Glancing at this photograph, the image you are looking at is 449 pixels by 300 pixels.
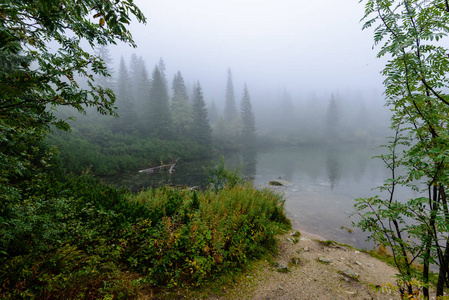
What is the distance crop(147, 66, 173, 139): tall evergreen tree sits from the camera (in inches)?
1300

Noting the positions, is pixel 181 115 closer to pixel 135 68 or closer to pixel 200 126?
pixel 200 126

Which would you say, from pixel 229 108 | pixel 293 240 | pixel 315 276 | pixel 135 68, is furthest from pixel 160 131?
pixel 135 68

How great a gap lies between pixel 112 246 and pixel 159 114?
109 feet

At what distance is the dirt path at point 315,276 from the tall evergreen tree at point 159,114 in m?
30.3

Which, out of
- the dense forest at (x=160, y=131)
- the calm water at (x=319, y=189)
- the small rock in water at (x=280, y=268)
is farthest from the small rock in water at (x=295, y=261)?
the dense forest at (x=160, y=131)

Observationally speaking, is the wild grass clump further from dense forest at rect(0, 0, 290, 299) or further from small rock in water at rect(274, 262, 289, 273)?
small rock in water at rect(274, 262, 289, 273)

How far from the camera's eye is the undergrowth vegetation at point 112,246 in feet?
7.91

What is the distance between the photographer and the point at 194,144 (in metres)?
32.7

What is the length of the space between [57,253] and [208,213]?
2.80m

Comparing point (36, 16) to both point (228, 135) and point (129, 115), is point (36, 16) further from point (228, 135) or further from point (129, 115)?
point (228, 135)

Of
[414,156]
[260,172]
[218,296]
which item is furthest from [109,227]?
[260,172]

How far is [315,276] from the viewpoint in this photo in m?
4.06

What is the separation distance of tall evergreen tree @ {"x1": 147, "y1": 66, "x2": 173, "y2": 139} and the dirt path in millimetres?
30284

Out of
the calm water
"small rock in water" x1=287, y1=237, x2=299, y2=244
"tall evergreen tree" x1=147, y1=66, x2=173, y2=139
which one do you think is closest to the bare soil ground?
"small rock in water" x1=287, y1=237, x2=299, y2=244
